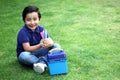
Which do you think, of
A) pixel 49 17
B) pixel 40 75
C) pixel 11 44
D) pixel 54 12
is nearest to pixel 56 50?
pixel 40 75

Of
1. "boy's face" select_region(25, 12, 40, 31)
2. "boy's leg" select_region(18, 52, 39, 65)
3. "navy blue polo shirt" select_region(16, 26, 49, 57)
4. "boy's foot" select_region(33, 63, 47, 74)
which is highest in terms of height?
"boy's face" select_region(25, 12, 40, 31)

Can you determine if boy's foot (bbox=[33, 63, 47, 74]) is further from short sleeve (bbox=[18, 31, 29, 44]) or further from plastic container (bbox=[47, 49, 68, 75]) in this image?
short sleeve (bbox=[18, 31, 29, 44])

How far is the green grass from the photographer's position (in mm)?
2926

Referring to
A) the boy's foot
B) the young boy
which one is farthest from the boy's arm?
the boy's foot

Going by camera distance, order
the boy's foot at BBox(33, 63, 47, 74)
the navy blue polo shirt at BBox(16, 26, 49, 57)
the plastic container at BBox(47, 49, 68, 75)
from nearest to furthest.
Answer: the plastic container at BBox(47, 49, 68, 75)
the boy's foot at BBox(33, 63, 47, 74)
the navy blue polo shirt at BBox(16, 26, 49, 57)

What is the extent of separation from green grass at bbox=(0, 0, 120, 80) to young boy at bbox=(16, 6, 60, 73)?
0.37 ft

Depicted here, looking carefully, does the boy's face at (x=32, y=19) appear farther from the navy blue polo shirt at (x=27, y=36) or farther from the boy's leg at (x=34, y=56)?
the boy's leg at (x=34, y=56)

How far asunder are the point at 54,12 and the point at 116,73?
9.40 feet

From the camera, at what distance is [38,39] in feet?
10.3

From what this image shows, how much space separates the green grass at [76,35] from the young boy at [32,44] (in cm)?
11

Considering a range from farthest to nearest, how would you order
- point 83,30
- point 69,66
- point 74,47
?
point 83,30 → point 74,47 → point 69,66

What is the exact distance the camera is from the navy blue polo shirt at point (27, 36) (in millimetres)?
2983

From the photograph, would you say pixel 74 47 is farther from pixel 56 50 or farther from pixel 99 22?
pixel 99 22

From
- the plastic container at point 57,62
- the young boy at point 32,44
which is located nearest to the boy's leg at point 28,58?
the young boy at point 32,44
